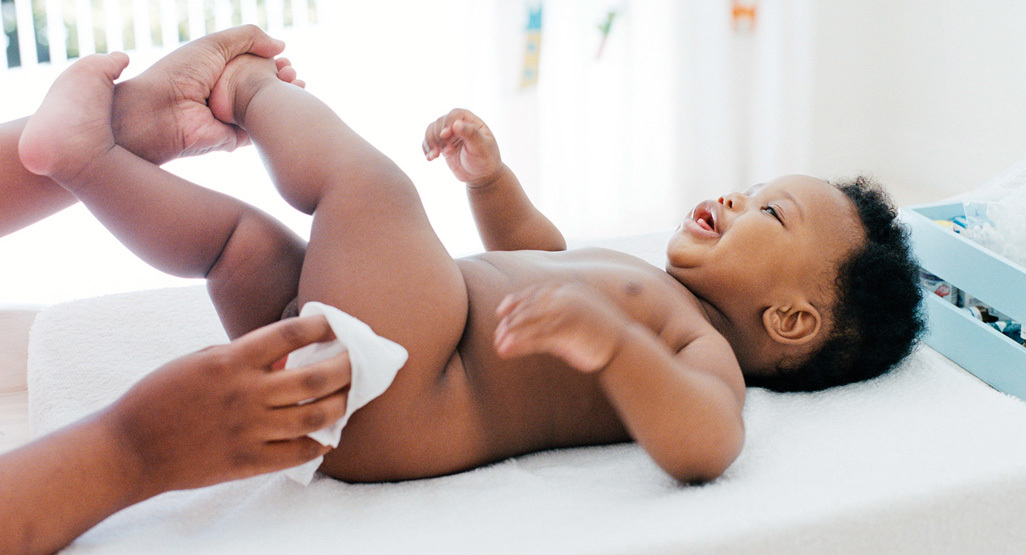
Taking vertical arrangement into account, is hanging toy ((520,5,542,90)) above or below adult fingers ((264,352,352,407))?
above

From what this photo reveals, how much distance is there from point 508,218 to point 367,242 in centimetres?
43

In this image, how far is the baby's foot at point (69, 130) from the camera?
982 millimetres

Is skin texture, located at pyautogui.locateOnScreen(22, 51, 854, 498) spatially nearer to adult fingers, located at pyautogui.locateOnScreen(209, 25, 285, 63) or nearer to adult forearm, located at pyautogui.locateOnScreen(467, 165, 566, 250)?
adult fingers, located at pyautogui.locateOnScreen(209, 25, 285, 63)

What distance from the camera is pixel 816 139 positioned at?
2.92 metres

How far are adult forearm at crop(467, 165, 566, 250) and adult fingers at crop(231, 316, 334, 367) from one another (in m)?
0.54

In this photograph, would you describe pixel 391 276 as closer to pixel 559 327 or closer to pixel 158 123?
pixel 559 327

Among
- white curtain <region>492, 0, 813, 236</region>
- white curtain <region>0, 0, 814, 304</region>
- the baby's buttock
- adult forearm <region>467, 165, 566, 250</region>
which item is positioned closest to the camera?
the baby's buttock

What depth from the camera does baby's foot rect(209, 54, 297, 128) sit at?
3.85 feet

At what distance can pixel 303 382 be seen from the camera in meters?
0.84

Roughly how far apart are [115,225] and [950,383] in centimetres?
103

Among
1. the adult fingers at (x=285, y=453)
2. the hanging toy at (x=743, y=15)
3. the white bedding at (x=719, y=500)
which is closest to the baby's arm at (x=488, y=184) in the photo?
the white bedding at (x=719, y=500)

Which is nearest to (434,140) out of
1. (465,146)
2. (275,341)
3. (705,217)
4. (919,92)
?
(465,146)

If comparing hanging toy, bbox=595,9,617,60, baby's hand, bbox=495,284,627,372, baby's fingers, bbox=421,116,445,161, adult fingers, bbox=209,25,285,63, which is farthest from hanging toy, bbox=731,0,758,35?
baby's hand, bbox=495,284,627,372

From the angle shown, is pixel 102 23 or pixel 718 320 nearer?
pixel 718 320
